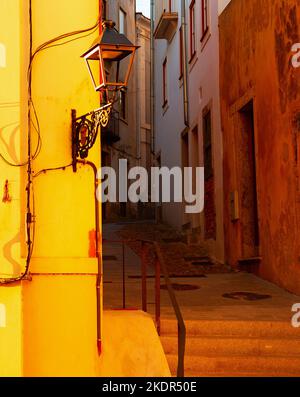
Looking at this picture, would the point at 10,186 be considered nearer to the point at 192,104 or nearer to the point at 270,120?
the point at 270,120

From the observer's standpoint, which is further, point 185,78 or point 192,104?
point 185,78

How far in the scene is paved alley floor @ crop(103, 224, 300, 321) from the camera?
8.90 m

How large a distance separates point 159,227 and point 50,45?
16.2m

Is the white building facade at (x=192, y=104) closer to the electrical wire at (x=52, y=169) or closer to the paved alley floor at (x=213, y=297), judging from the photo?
the paved alley floor at (x=213, y=297)

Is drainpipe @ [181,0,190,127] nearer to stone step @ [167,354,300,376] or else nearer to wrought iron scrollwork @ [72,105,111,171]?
stone step @ [167,354,300,376]

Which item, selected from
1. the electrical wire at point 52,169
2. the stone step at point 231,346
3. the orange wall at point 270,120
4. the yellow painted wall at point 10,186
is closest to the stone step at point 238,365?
the stone step at point 231,346

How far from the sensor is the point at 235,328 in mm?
8250

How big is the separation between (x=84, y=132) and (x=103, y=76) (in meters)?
0.62

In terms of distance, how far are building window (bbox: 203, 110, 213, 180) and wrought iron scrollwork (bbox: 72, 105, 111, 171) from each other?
32.6 feet

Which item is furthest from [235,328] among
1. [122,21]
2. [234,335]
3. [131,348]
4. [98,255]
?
[122,21]

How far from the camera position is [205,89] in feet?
56.1

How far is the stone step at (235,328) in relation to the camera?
26.8 ft
